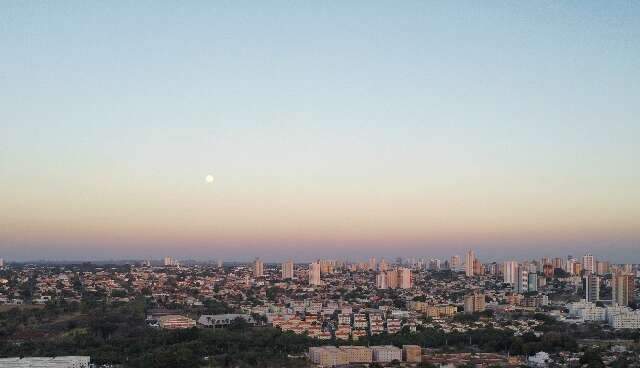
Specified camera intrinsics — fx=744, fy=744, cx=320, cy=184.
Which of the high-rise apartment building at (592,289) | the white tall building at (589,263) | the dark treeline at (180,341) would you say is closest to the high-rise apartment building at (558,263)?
the white tall building at (589,263)

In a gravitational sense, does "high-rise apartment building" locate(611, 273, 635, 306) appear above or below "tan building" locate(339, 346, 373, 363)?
above

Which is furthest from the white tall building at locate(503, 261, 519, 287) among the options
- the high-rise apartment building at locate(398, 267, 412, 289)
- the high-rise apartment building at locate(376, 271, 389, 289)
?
the high-rise apartment building at locate(376, 271, 389, 289)

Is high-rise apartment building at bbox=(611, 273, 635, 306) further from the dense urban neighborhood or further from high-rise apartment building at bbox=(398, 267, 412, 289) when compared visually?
high-rise apartment building at bbox=(398, 267, 412, 289)

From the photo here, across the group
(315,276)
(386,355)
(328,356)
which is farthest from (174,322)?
(315,276)

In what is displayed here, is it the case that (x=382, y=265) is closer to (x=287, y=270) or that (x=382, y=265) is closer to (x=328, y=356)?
(x=287, y=270)

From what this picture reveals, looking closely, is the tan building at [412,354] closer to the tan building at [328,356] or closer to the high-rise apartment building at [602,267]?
the tan building at [328,356]

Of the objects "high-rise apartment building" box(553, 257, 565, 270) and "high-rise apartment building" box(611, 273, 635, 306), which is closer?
"high-rise apartment building" box(611, 273, 635, 306)
